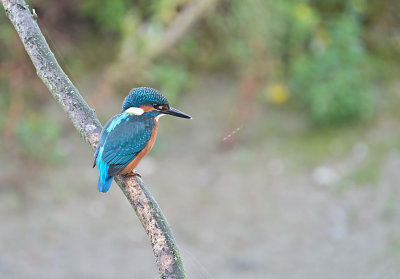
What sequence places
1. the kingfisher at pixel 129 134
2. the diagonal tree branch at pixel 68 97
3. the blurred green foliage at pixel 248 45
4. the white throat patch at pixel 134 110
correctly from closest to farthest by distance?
the diagonal tree branch at pixel 68 97 → the kingfisher at pixel 129 134 → the white throat patch at pixel 134 110 → the blurred green foliage at pixel 248 45

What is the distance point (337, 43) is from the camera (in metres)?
5.08

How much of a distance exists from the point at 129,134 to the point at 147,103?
0.14 metres

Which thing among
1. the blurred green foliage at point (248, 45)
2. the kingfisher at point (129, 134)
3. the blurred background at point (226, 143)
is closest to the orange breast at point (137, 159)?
the kingfisher at point (129, 134)

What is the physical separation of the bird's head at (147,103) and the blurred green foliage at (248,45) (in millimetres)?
2749

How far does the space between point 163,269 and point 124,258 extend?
260cm

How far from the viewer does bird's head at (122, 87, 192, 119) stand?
7.80ft

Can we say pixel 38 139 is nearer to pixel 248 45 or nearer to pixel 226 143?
pixel 226 143

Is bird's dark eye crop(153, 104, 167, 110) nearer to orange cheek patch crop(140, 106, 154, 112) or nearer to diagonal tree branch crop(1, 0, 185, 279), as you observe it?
orange cheek patch crop(140, 106, 154, 112)

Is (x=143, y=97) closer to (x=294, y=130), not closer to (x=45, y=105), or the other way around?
(x=294, y=130)

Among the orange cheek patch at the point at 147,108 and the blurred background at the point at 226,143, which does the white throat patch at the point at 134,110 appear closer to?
the orange cheek patch at the point at 147,108

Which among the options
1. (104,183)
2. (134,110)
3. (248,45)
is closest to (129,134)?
(134,110)

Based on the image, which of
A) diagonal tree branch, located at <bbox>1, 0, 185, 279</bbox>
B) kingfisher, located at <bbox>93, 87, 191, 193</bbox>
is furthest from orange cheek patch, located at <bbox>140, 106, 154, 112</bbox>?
diagonal tree branch, located at <bbox>1, 0, 185, 279</bbox>

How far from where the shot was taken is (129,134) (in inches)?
95.3

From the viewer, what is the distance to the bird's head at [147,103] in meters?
2.38
